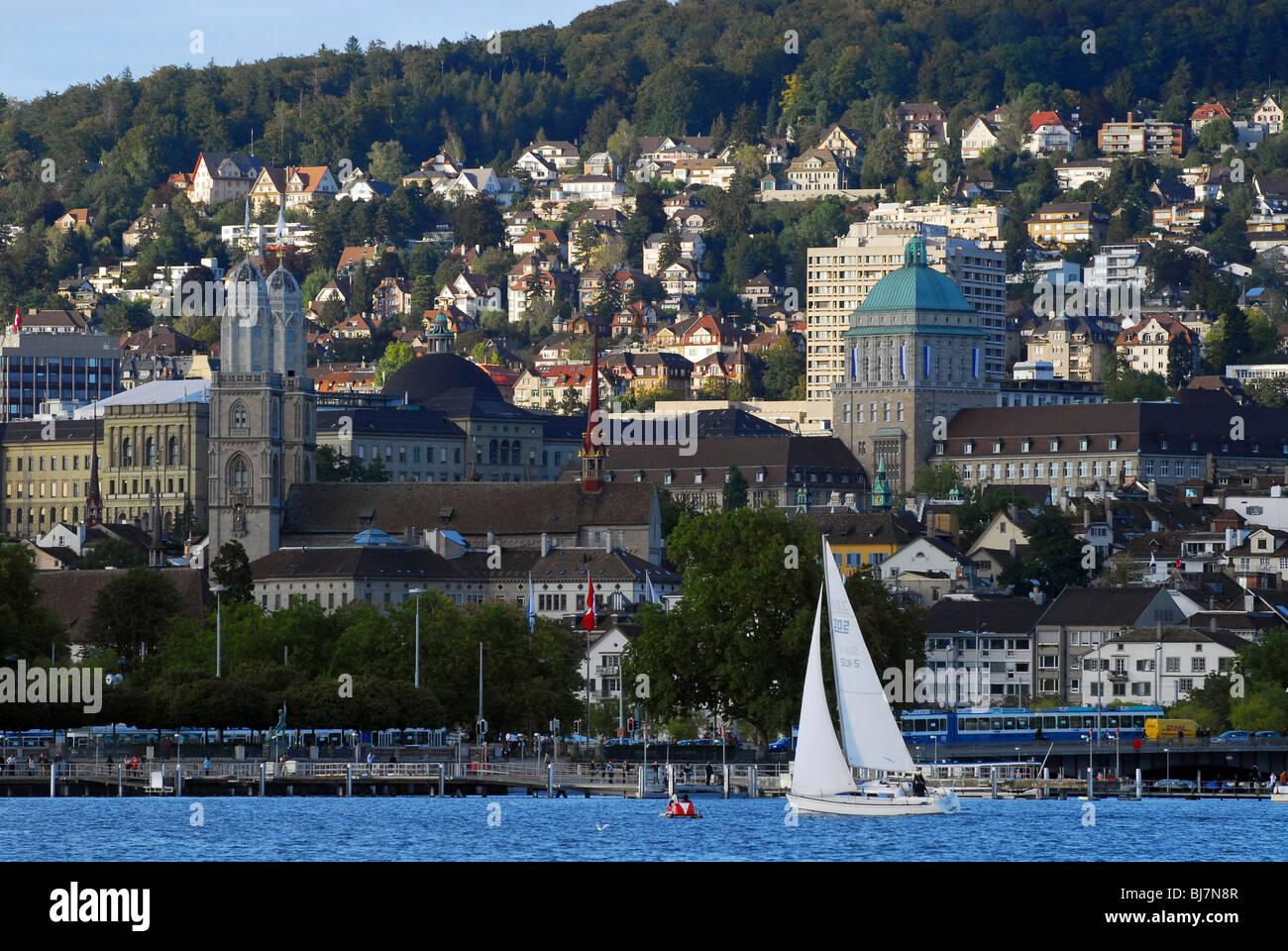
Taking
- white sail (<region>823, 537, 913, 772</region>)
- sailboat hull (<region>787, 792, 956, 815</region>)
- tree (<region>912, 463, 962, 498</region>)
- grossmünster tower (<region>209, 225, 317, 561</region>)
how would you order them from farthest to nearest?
tree (<region>912, 463, 962, 498</region>), grossmünster tower (<region>209, 225, 317, 561</region>), white sail (<region>823, 537, 913, 772</region>), sailboat hull (<region>787, 792, 956, 815</region>)

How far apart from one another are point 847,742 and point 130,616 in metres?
48.3

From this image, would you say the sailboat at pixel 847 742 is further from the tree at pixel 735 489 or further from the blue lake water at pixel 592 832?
the tree at pixel 735 489

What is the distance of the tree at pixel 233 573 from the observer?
12907 cm

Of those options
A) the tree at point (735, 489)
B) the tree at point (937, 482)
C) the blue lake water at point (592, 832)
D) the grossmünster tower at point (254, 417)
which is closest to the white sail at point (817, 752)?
the blue lake water at point (592, 832)

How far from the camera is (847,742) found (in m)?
70.1

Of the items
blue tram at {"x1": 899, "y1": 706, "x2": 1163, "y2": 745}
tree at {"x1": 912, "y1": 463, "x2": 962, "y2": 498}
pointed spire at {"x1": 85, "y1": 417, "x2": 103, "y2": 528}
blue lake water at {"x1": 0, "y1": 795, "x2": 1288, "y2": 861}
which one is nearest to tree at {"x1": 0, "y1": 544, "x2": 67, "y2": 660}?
blue lake water at {"x1": 0, "y1": 795, "x2": 1288, "y2": 861}

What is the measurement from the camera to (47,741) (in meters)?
95.9

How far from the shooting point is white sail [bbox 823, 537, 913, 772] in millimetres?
69812

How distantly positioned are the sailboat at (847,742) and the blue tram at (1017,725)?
31.1 meters

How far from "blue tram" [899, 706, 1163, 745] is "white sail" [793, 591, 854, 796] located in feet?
106

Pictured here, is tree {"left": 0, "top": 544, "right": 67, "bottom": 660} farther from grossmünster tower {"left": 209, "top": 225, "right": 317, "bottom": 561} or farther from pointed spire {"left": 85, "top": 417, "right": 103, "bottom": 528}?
pointed spire {"left": 85, "top": 417, "right": 103, "bottom": 528}
